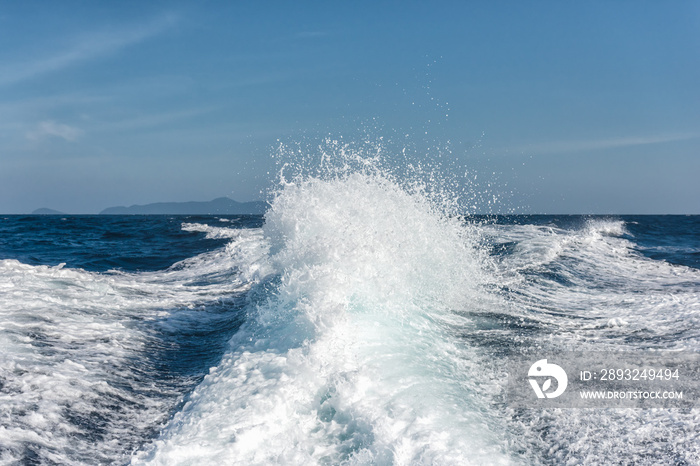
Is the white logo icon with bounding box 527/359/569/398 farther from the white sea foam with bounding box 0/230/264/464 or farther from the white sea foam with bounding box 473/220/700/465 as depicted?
the white sea foam with bounding box 0/230/264/464

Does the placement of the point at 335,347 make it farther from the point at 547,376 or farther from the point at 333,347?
the point at 547,376

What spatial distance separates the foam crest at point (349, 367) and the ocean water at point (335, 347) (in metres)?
0.02

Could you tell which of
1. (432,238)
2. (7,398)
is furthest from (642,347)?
(7,398)

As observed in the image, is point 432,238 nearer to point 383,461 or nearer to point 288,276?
point 288,276

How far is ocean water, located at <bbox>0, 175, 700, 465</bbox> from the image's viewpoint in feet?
10.8


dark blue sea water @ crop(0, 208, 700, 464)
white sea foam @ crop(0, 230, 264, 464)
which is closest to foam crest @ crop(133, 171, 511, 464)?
dark blue sea water @ crop(0, 208, 700, 464)

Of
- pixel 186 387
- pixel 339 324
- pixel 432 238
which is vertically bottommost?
pixel 186 387

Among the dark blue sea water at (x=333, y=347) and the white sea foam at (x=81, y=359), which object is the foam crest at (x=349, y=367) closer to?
the dark blue sea water at (x=333, y=347)

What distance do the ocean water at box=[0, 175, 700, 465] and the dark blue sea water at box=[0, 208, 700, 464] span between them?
24 mm

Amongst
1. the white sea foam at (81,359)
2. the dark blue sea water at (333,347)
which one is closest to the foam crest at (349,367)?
the dark blue sea water at (333,347)

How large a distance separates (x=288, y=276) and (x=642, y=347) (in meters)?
4.63

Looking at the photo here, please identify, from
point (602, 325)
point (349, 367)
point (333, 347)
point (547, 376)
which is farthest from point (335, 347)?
point (602, 325)

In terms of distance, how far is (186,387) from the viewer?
4.64 meters

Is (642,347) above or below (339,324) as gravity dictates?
below
